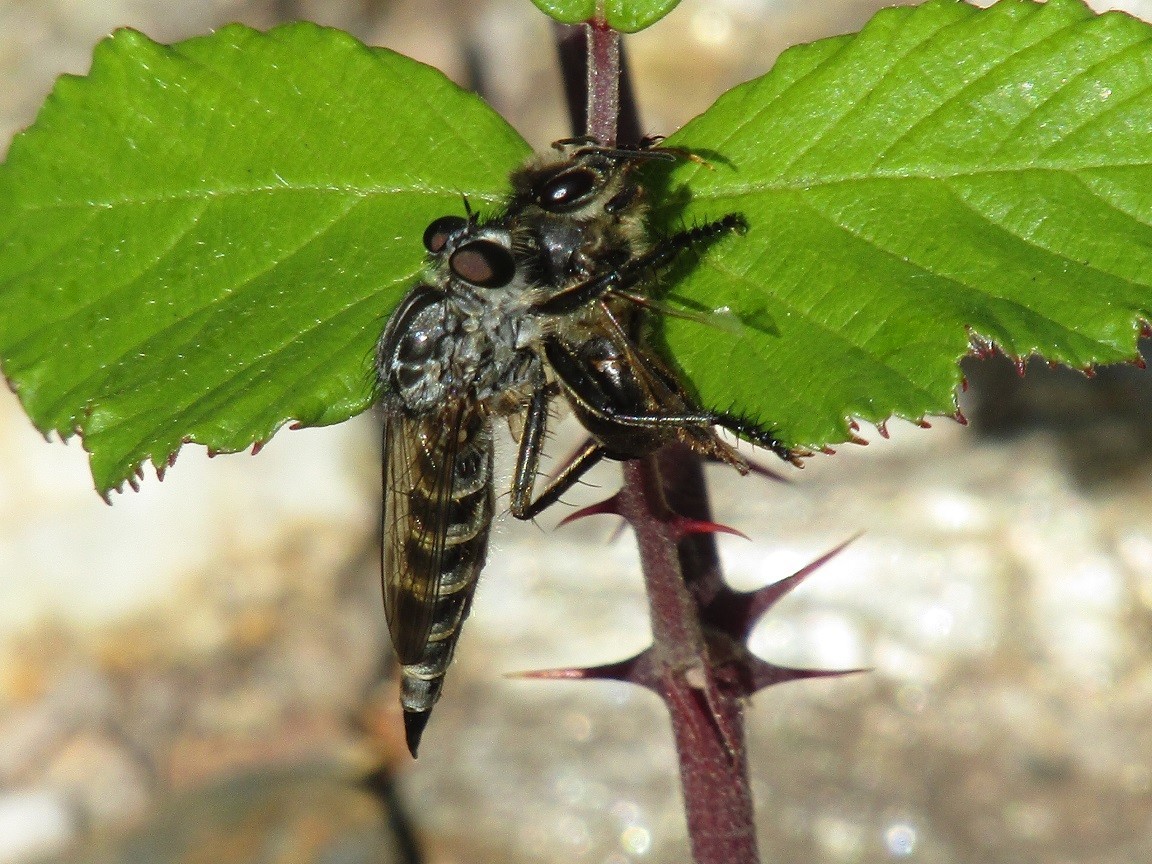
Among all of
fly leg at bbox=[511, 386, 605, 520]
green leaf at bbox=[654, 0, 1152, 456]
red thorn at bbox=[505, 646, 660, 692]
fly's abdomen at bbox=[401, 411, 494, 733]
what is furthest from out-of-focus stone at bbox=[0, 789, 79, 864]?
green leaf at bbox=[654, 0, 1152, 456]

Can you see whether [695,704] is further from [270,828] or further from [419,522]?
[270,828]

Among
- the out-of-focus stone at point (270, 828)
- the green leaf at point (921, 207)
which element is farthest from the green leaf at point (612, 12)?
the out-of-focus stone at point (270, 828)

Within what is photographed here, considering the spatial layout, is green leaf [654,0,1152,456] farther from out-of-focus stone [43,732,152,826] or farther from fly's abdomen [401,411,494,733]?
out-of-focus stone [43,732,152,826]

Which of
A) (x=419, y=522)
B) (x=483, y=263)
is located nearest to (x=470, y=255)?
(x=483, y=263)

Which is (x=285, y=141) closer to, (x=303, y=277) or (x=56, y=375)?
(x=303, y=277)

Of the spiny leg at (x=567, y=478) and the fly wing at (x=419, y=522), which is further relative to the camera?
the fly wing at (x=419, y=522)

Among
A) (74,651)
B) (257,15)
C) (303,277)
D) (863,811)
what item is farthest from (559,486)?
(257,15)

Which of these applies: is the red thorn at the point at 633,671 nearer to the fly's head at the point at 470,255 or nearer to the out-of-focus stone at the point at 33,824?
the fly's head at the point at 470,255
